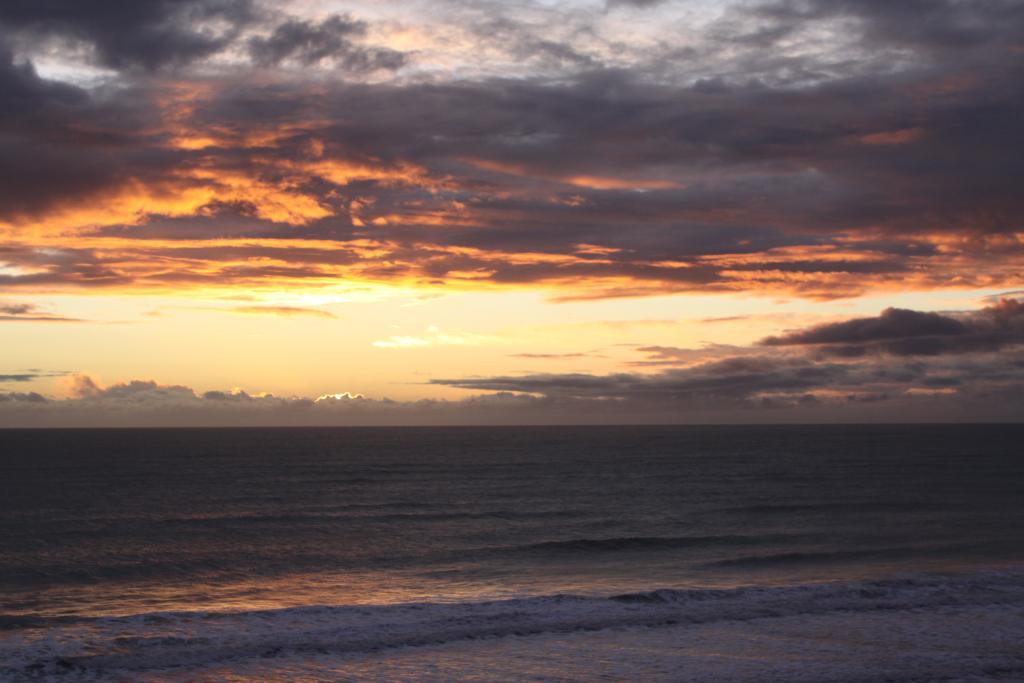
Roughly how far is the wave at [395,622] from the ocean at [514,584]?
0.11m

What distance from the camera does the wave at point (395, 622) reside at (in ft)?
74.1

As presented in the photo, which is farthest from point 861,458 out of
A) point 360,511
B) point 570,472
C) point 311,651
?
point 311,651

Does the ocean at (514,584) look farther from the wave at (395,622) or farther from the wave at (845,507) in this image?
the wave at (845,507)

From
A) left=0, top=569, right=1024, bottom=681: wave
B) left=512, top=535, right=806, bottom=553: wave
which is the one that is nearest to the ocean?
left=0, top=569, right=1024, bottom=681: wave

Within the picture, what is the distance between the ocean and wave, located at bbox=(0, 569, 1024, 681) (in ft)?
0.36

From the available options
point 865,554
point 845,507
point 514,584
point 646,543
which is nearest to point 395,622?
point 514,584

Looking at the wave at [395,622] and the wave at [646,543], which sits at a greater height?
the wave at [395,622]

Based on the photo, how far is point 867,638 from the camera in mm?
24141

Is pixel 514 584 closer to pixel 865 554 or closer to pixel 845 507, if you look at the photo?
pixel 865 554

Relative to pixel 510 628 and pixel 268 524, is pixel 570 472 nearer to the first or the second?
pixel 268 524

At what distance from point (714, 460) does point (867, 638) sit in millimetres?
97300

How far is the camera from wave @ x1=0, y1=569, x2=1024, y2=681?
22.6 metres

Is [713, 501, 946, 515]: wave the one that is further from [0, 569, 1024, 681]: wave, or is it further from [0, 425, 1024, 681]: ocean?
[0, 569, 1024, 681]: wave

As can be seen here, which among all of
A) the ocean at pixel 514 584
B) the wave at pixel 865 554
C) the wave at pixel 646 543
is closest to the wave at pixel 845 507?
the ocean at pixel 514 584
